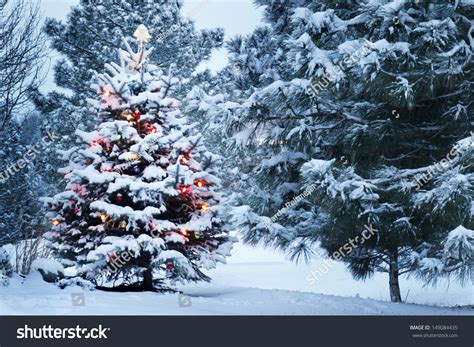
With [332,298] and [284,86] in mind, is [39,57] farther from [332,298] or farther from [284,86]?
[332,298]

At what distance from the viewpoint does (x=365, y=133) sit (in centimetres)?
859

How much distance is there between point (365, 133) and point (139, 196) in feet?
12.8

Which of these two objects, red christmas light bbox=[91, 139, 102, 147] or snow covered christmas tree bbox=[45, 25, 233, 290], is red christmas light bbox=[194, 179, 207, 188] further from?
red christmas light bbox=[91, 139, 102, 147]

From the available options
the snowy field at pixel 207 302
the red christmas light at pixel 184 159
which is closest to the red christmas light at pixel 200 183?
the red christmas light at pixel 184 159

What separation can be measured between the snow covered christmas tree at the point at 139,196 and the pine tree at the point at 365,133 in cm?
84

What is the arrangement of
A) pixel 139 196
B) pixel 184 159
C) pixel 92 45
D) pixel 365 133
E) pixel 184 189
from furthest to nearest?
pixel 92 45 < pixel 184 159 < pixel 184 189 < pixel 365 133 < pixel 139 196

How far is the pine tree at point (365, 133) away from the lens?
677 cm

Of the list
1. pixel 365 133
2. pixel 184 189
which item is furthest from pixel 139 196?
pixel 365 133

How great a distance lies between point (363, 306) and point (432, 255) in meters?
1.38

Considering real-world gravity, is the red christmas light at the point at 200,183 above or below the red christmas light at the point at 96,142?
below

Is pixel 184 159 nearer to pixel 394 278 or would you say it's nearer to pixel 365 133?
pixel 365 133

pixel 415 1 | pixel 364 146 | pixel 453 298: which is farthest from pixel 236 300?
pixel 453 298

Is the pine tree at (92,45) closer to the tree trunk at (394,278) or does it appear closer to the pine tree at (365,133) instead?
the pine tree at (365,133)

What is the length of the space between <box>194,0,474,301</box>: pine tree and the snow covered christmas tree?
0.84 metres
